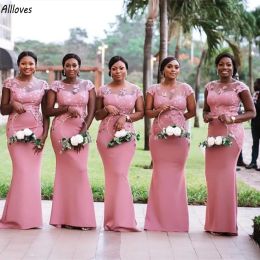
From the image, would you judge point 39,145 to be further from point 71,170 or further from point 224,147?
point 224,147

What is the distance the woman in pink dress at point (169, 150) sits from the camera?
7.18m

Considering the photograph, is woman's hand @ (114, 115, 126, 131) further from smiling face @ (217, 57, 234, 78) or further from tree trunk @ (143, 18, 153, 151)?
tree trunk @ (143, 18, 153, 151)

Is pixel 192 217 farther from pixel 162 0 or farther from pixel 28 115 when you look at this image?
pixel 162 0

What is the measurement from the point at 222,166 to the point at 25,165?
2.15 meters

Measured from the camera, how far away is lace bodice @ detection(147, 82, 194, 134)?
282 inches

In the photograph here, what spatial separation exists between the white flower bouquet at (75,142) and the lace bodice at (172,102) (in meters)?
0.77

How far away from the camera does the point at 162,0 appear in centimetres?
1383

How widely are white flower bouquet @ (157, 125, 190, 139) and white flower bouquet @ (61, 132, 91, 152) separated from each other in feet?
2.60

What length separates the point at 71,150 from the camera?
7207mm

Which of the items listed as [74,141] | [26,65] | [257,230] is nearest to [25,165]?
[74,141]

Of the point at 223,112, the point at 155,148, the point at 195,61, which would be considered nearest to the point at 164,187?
the point at 155,148

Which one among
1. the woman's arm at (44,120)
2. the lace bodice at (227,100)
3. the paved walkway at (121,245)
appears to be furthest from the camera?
the woman's arm at (44,120)

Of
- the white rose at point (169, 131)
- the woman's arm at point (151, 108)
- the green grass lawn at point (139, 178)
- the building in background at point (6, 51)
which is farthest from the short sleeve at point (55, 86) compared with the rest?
the building in background at point (6, 51)

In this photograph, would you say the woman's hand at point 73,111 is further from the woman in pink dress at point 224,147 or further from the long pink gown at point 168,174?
the woman in pink dress at point 224,147
